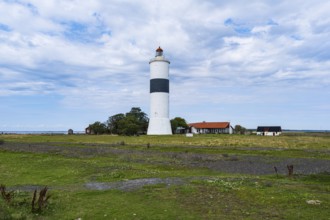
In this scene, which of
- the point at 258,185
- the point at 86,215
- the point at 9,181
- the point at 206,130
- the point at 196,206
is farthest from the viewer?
the point at 206,130

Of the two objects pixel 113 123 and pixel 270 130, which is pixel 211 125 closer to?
pixel 270 130

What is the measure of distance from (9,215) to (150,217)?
15.9 feet

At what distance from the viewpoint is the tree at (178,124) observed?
117 meters

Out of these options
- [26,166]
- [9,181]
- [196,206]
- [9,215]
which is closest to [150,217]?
[196,206]

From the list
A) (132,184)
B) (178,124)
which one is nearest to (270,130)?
(178,124)

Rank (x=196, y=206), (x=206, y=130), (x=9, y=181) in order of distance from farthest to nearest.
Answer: (x=206, y=130)
(x=9, y=181)
(x=196, y=206)

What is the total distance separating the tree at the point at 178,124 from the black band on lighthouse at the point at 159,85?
33.3 metres

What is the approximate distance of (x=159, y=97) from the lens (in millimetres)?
83500

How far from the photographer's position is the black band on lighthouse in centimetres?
8400

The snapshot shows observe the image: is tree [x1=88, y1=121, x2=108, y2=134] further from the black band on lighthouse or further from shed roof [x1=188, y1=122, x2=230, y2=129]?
the black band on lighthouse

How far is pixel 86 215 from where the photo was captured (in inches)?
494

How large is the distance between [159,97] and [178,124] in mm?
37711

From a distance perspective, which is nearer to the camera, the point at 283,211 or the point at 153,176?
the point at 283,211

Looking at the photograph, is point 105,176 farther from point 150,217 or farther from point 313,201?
point 313,201
